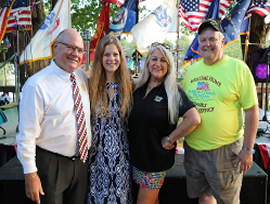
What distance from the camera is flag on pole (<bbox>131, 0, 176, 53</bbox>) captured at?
5707 mm

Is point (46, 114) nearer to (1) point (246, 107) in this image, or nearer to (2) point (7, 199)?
(2) point (7, 199)

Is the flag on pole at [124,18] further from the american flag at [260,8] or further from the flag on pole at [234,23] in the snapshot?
the american flag at [260,8]

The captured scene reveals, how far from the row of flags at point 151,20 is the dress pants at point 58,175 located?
3.83 metres

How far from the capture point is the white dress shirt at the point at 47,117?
1.78 m

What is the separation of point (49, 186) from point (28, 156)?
1.08ft

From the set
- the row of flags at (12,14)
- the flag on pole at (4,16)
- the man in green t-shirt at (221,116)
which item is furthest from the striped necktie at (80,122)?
the flag on pole at (4,16)

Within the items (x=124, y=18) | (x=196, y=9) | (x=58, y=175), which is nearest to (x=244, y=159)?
(x=58, y=175)

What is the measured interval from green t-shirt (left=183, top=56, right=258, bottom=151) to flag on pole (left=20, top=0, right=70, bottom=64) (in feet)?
14.0

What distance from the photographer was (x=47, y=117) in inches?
73.3

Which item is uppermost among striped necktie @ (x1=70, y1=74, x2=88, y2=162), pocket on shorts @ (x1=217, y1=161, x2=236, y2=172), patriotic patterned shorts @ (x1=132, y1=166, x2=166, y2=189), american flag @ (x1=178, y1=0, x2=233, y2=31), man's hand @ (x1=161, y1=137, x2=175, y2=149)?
american flag @ (x1=178, y1=0, x2=233, y2=31)

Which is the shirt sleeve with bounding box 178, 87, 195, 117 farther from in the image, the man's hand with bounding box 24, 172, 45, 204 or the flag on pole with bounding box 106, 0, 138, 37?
the flag on pole with bounding box 106, 0, 138, 37

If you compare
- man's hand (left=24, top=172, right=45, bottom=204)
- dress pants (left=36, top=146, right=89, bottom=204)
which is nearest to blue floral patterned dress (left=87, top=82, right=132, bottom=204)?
dress pants (left=36, top=146, right=89, bottom=204)

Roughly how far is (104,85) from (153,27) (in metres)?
4.04

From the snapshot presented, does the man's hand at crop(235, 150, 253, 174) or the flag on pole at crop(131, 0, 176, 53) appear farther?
the flag on pole at crop(131, 0, 176, 53)
